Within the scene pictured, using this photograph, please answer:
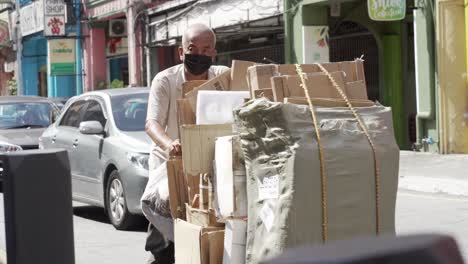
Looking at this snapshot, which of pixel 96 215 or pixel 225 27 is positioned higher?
pixel 225 27

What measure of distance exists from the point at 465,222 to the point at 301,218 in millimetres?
5580

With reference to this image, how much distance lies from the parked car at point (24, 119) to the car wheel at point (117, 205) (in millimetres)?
5087

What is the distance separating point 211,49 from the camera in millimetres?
5609

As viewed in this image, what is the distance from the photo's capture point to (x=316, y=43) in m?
20.7

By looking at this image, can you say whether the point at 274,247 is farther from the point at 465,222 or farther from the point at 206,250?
the point at 465,222

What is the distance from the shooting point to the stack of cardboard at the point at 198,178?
488 cm

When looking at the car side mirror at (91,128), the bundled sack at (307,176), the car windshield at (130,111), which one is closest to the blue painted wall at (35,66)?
the car windshield at (130,111)

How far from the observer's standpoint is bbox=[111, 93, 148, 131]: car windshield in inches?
428

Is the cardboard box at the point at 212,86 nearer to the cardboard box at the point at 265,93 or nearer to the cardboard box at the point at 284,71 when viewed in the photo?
the cardboard box at the point at 284,71

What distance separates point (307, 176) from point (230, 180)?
55cm

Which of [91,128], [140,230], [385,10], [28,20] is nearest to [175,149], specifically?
[140,230]

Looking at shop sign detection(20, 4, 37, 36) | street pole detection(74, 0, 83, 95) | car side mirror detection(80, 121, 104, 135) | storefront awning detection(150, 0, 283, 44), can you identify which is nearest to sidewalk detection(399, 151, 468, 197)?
car side mirror detection(80, 121, 104, 135)

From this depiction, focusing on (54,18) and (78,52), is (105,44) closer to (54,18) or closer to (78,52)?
(78,52)

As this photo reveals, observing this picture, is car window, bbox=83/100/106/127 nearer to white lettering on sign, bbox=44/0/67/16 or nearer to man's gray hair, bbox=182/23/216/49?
man's gray hair, bbox=182/23/216/49
